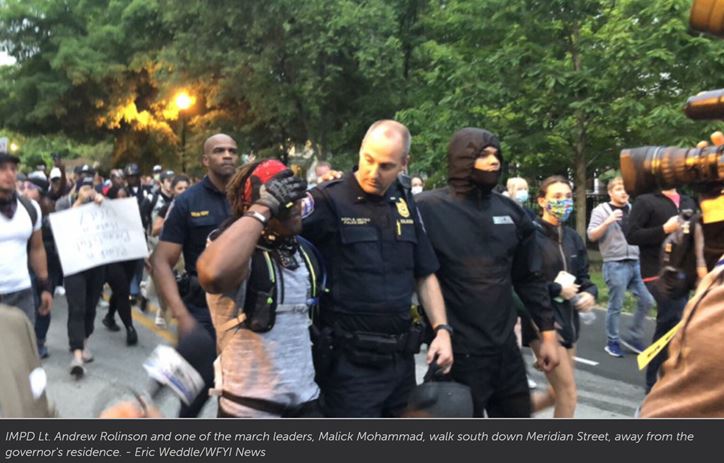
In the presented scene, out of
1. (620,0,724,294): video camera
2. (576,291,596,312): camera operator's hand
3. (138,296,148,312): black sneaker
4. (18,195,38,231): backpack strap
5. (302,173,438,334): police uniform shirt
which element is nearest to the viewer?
(620,0,724,294): video camera

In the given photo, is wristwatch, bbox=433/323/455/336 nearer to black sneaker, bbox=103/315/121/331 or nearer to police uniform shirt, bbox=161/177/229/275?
police uniform shirt, bbox=161/177/229/275

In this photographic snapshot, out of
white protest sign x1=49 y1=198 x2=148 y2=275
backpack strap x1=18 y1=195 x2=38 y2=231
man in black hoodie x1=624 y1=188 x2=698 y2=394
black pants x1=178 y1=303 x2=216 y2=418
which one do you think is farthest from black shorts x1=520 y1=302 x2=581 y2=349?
backpack strap x1=18 y1=195 x2=38 y2=231

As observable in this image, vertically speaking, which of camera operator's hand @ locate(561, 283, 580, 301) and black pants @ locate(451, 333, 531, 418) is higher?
camera operator's hand @ locate(561, 283, 580, 301)

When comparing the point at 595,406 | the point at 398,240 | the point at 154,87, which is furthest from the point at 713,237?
the point at 154,87

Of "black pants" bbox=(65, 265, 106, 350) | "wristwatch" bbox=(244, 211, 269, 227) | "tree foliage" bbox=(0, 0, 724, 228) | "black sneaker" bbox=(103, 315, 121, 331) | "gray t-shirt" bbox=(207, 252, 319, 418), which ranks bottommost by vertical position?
"black sneaker" bbox=(103, 315, 121, 331)

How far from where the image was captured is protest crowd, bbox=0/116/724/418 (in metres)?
2.37

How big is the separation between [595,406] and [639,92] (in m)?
Result: 7.22

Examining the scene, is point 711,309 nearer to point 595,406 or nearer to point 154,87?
point 595,406

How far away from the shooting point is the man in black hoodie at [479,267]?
126 inches

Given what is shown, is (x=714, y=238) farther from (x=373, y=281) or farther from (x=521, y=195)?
(x=521, y=195)

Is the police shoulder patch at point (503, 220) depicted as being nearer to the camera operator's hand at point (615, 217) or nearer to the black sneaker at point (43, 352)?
the camera operator's hand at point (615, 217)

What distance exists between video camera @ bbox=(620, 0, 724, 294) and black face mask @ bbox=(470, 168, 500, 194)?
144 cm

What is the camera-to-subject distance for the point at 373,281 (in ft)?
9.53

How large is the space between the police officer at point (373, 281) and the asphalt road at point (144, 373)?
5.98 feet
